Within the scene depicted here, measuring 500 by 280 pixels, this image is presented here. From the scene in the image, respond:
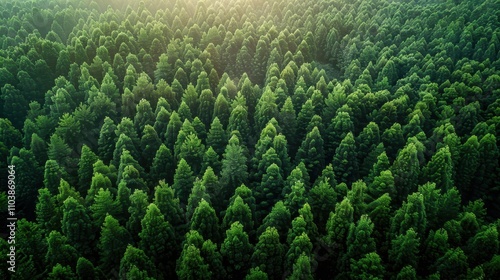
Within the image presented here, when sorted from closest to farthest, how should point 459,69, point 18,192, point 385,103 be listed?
point 18,192 → point 385,103 → point 459,69

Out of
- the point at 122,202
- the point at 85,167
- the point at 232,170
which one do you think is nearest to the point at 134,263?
the point at 122,202

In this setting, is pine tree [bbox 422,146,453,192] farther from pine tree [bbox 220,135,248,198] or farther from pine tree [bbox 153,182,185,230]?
pine tree [bbox 153,182,185,230]

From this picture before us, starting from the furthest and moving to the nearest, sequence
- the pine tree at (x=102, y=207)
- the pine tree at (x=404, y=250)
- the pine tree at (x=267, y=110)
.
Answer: the pine tree at (x=267, y=110) → the pine tree at (x=102, y=207) → the pine tree at (x=404, y=250)

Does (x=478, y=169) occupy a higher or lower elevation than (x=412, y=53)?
lower

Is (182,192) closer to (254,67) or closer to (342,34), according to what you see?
(254,67)

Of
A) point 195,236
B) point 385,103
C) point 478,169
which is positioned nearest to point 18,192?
point 195,236

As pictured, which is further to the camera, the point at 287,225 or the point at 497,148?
the point at 497,148

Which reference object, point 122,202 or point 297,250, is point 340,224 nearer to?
point 297,250

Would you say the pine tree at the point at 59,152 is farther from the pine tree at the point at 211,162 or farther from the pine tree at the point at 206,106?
the pine tree at the point at 206,106

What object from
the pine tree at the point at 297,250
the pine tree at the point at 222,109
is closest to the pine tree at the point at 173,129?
the pine tree at the point at 222,109
